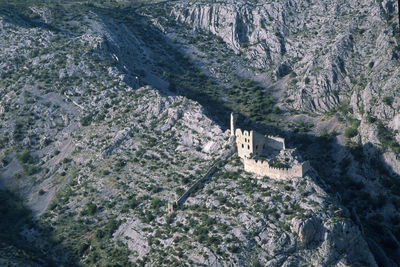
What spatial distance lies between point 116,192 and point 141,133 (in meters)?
15.3

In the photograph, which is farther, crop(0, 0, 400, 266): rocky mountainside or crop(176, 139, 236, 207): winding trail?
crop(176, 139, 236, 207): winding trail

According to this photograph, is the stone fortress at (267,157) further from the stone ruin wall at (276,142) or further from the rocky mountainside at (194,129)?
the rocky mountainside at (194,129)

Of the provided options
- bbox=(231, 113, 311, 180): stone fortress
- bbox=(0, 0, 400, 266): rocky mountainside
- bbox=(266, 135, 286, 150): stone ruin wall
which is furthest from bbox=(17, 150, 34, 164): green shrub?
bbox=(266, 135, 286, 150): stone ruin wall

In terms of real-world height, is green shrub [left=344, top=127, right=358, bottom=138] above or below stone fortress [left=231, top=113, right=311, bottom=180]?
below

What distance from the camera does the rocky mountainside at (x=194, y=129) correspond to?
92.7 meters

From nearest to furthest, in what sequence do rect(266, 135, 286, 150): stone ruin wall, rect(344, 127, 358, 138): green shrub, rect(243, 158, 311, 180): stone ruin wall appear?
rect(243, 158, 311, 180): stone ruin wall
rect(266, 135, 286, 150): stone ruin wall
rect(344, 127, 358, 138): green shrub

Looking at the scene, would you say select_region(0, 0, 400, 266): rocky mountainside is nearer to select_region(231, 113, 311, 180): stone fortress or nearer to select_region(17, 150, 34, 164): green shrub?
select_region(17, 150, 34, 164): green shrub

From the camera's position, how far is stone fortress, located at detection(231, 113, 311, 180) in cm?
9569

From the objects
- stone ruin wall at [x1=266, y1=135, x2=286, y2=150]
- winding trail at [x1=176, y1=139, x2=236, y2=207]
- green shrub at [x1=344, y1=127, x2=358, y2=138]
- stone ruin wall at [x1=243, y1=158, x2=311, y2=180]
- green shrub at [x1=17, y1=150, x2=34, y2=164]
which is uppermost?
stone ruin wall at [x1=266, y1=135, x2=286, y2=150]

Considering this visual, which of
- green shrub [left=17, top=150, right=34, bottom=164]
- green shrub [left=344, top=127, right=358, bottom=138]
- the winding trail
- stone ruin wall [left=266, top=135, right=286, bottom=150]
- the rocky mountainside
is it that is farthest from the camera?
green shrub [left=344, top=127, right=358, bottom=138]

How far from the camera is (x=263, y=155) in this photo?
10144 centimetres

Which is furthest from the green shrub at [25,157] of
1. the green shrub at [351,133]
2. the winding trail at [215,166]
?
the green shrub at [351,133]

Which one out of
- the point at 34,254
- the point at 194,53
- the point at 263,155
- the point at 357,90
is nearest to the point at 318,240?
the point at 263,155

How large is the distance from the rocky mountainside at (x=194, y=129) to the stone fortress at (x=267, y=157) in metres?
1.52
